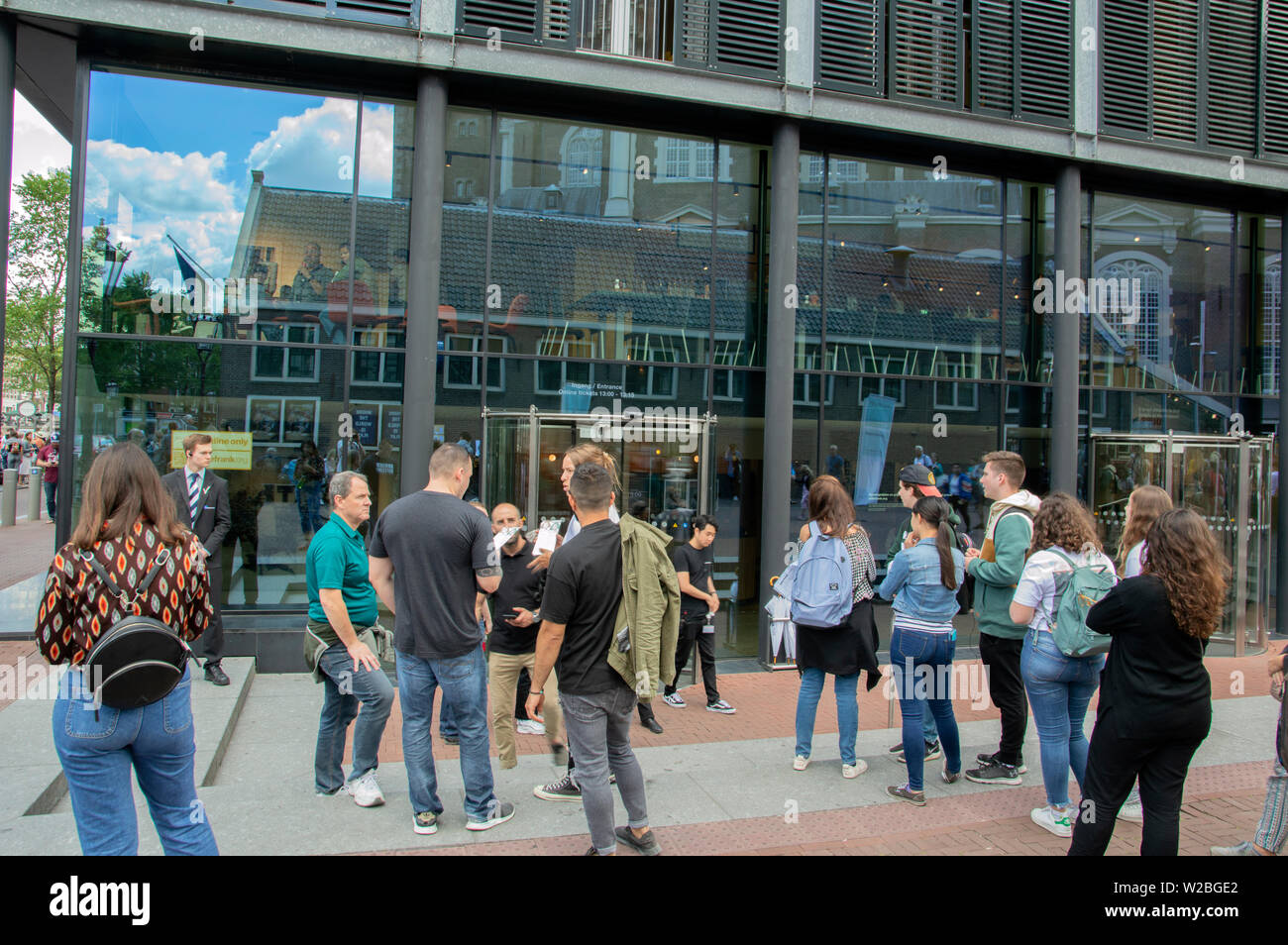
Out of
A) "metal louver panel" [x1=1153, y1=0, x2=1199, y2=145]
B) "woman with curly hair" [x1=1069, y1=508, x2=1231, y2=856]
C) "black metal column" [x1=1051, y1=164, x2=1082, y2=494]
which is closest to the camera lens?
"woman with curly hair" [x1=1069, y1=508, x2=1231, y2=856]

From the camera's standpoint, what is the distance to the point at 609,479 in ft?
14.0

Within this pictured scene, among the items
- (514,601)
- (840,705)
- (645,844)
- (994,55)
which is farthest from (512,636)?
(994,55)

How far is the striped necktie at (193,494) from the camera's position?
7.24 m

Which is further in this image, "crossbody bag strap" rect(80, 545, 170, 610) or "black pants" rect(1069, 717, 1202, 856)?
"black pants" rect(1069, 717, 1202, 856)

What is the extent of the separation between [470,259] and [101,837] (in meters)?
6.93

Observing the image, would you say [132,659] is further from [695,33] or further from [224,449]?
[695,33]

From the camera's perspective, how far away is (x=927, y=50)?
32.3 feet

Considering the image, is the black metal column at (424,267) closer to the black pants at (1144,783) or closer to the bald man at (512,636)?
the bald man at (512,636)

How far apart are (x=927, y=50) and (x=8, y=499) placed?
20922 mm

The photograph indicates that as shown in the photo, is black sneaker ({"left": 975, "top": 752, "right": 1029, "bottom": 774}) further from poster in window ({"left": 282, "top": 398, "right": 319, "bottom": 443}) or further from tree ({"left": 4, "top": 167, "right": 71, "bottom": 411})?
tree ({"left": 4, "top": 167, "right": 71, "bottom": 411})

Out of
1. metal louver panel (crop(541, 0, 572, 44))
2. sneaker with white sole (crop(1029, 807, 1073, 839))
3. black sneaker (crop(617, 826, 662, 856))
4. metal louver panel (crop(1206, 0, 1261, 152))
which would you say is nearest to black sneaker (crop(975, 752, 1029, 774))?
sneaker with white sole (crop(1029, 807, 1073, 839))

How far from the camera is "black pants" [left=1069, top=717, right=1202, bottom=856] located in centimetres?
362

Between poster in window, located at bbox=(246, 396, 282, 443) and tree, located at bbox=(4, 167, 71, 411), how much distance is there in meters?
22.6
